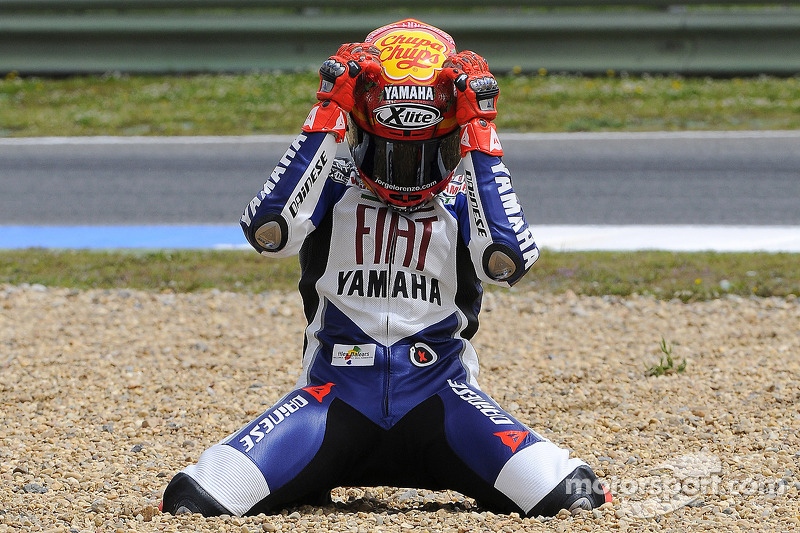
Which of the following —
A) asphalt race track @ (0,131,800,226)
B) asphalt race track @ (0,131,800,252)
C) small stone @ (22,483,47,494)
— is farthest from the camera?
asphalt race track @ (0,131,800,226)

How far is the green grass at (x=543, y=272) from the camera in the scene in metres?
7.09

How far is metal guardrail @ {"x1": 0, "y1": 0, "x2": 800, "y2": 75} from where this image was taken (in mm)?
11562

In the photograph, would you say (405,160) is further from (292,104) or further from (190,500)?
(292,104)

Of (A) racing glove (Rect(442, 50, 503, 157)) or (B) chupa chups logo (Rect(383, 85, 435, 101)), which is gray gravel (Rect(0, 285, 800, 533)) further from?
(B) chupa chups logo (Rect(383, 85, 435, 101))

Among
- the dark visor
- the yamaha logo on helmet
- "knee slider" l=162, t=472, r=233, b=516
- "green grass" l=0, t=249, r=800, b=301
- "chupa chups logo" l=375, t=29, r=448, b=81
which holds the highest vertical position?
"chupa chups logo" l=375, t=29, r=448, b=81

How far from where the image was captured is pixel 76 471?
13.8ft

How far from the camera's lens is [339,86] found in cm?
370

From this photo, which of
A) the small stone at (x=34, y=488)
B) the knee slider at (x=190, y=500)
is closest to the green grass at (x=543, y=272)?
the small stone at (x=34, y=488)

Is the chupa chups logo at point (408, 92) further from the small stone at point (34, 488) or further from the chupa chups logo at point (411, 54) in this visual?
the small stone at point (34, 488)

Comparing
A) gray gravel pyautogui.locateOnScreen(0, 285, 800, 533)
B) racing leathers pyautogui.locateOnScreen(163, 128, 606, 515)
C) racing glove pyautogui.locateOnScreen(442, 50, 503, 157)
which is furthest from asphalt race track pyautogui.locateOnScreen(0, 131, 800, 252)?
racing glove pyautogui.locateOnScreen(442, 50, 503, 157)

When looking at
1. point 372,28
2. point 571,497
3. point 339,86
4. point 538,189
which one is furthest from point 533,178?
point 571,497

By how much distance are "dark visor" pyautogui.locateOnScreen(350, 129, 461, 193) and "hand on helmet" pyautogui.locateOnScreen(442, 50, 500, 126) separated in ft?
0.43

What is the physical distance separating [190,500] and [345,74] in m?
1.47

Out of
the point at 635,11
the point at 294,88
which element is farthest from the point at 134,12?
the point at 635,11
